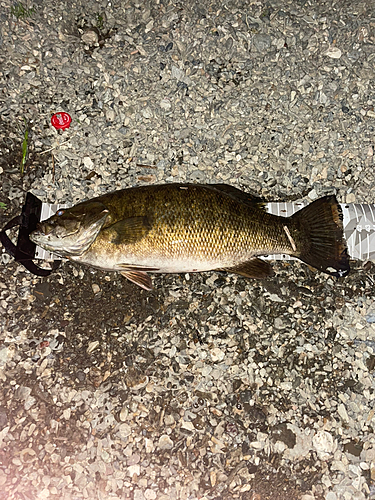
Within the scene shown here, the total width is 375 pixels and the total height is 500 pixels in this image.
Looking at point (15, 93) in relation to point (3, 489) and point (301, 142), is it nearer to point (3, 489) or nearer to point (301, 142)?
point (301, 142)

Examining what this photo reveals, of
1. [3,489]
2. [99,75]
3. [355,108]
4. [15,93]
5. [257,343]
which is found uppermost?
[355,108]

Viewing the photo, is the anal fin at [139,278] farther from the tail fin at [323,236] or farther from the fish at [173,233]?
the tail fin at [323,236]

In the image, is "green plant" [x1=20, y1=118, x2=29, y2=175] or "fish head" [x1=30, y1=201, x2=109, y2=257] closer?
"fish head" [x1=30, y1=201, x2=109, y2=257]

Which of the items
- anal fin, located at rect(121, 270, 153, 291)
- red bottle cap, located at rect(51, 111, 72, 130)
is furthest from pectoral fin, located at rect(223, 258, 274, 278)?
red bottle cap, located at rect(51, 111, 72, 130)

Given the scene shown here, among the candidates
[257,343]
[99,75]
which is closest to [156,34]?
[99,75]

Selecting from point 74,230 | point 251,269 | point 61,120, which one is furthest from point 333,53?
point 74,230

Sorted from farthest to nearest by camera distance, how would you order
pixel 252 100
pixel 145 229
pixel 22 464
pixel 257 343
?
pixel 252 100 < pixel 257 343 < pixel 22 464 < pixel 145 229

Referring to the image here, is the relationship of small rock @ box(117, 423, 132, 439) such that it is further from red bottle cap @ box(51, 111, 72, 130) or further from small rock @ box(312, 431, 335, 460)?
red bottle cap @ box(51, 111, 72, 130)

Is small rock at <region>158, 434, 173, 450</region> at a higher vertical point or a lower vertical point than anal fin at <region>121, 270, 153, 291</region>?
lower
